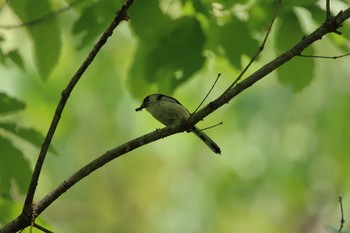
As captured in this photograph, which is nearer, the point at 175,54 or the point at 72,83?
the point at 72,83

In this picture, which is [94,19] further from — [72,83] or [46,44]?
[72,83]

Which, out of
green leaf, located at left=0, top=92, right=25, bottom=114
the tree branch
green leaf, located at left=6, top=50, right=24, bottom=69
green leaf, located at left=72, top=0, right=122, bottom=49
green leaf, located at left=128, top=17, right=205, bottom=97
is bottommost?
the tree branch

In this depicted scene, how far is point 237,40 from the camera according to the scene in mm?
3477

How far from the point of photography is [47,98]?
706 cm

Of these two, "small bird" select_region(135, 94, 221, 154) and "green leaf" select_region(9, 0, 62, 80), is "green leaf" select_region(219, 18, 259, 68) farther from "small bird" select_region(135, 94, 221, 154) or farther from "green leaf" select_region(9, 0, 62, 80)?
"green leaf" select_region(9, 0, 62, 80)

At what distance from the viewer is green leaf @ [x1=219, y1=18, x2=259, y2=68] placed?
347 cm

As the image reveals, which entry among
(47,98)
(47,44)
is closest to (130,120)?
(47,98)

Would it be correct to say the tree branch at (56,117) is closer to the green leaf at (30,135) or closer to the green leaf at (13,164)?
the green leaf at (13,164)

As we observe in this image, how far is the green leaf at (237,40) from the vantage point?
3469 millimetres

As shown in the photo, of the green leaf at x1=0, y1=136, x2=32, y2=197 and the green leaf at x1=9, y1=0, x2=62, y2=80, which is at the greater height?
the green leaf at x1=9, y1=0, x2=62, y2=80

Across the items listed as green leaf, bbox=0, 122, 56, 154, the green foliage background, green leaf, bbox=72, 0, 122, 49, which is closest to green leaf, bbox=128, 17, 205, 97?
the green foliage background

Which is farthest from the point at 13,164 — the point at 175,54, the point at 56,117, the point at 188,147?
the point at 188,147

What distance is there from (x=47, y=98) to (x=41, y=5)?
143 inches

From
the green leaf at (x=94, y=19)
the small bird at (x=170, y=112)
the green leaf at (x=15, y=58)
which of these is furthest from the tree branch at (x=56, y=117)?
the green leaf at (x=15, y=58)
